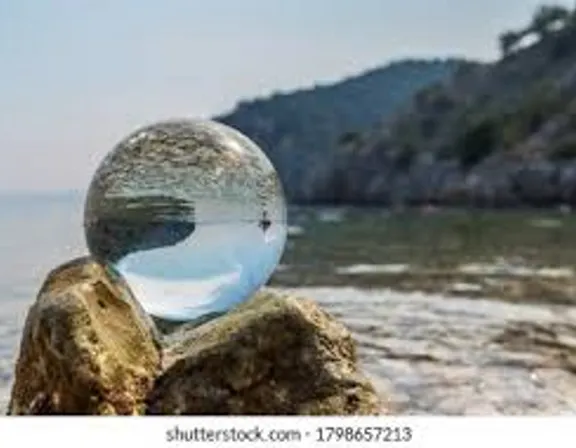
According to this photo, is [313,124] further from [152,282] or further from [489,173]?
[489,173]

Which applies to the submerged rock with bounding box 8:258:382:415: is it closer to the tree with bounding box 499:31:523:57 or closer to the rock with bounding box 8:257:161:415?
the rock with bounding box 8:257:161:415

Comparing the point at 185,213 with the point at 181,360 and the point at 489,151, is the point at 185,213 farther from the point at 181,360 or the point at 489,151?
the point at 489,151

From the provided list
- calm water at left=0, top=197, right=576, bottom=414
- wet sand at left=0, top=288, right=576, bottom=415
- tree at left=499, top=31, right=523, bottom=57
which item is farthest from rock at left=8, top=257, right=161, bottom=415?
tree at left=499, top=31, right=523, bottom=57

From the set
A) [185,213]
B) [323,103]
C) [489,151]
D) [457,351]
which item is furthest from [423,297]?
[489,151]

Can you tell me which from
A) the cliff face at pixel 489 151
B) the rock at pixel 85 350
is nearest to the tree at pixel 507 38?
the rock at pixel 85 350

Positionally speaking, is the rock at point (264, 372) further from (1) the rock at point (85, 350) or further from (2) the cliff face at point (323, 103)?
(2) the cliff face at point (323, 103)

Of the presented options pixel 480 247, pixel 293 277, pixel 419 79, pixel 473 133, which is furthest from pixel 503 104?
pixel 419 79
